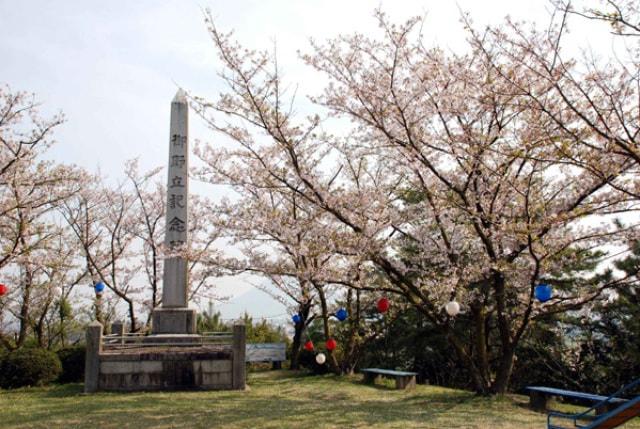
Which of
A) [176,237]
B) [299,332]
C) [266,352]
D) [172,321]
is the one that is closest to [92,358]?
[172,321]

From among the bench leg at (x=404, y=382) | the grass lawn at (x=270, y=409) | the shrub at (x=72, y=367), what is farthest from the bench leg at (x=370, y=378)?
the shrub at (x=72, y=367)

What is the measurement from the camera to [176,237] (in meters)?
15.0

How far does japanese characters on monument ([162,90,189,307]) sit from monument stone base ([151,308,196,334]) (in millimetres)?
266

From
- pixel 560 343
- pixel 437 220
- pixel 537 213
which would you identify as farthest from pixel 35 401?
pixel 560 343

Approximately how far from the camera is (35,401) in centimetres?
1120

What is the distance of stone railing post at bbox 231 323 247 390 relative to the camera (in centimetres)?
1305

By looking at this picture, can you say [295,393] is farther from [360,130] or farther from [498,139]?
[498,139]

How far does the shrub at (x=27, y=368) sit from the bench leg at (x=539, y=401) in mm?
12198

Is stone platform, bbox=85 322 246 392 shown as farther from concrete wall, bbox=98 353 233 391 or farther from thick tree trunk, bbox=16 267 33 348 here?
thick tree trunk, bbox=16 267 33 348

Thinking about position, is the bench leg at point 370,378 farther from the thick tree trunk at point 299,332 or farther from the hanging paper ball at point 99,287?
the hanging paper ball at point 99,287

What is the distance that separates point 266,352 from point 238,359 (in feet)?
22.5

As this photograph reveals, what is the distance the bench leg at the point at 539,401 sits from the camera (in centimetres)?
1002

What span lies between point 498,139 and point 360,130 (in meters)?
2.75

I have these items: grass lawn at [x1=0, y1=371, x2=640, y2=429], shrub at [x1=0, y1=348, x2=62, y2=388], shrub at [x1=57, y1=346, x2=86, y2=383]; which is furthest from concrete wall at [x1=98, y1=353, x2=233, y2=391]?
shrub at [x1=57, y1=346, x2=86, y2=383]
